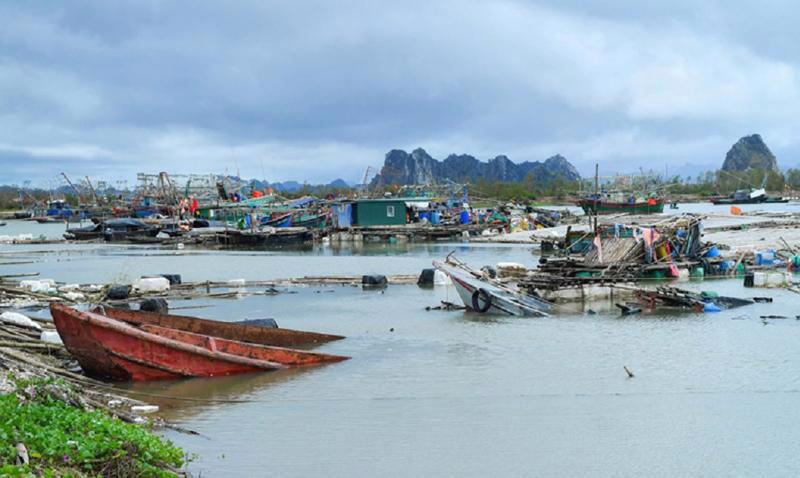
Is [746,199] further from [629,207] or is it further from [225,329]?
[225,329]

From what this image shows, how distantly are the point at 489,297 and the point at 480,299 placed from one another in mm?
263

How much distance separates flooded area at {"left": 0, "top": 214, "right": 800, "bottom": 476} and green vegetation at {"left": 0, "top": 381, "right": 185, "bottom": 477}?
1689 mm

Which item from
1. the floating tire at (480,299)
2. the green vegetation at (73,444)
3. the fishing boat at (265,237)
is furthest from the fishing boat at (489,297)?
the fishing boat at (265,237)

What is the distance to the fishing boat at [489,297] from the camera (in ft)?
71.1

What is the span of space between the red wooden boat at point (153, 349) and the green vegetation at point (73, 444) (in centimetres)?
435

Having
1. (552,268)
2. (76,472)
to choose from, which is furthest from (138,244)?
(76,472)

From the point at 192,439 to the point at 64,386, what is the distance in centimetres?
190

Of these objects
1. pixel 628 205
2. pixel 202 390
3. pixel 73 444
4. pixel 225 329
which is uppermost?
pixel 628 205

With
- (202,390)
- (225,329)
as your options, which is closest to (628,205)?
(225,329)

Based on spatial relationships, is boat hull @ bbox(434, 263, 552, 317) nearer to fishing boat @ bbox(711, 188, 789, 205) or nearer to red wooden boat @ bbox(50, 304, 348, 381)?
red wooden boat @ bbox(50, 304, 348, 381)

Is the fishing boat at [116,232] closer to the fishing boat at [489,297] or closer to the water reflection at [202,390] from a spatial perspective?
the fishing boat at [489,297]

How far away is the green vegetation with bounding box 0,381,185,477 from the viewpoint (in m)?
6.75

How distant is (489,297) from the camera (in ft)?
Answer: 70.9

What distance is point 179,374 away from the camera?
1402cm
